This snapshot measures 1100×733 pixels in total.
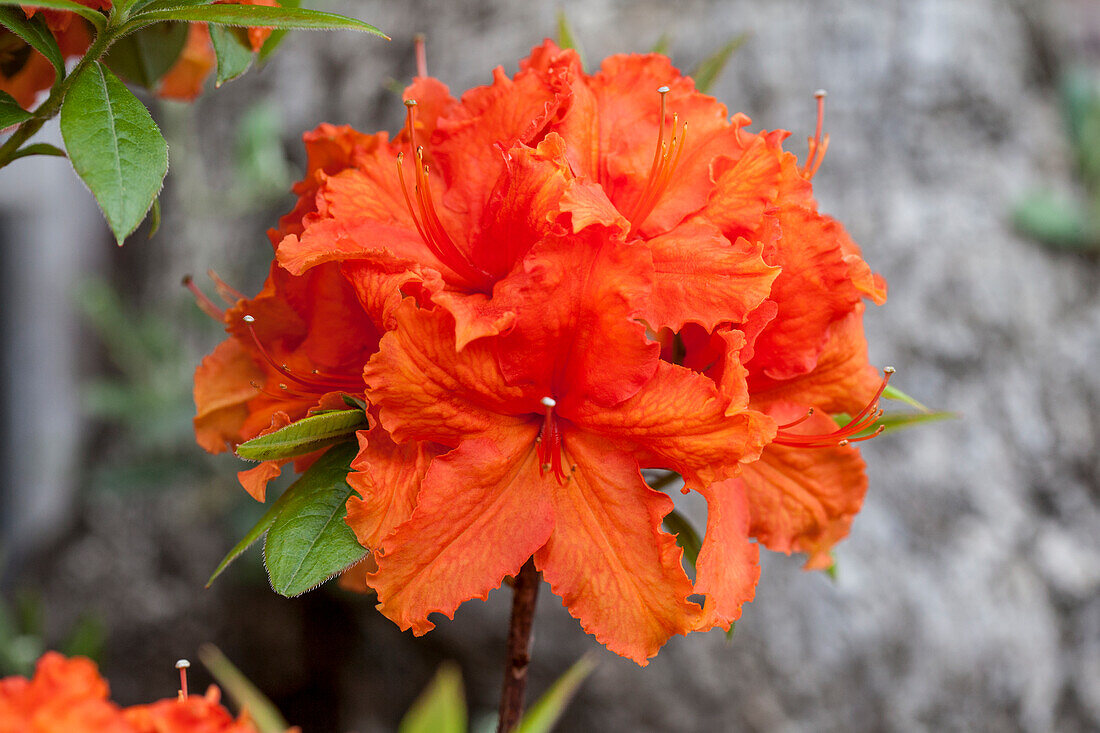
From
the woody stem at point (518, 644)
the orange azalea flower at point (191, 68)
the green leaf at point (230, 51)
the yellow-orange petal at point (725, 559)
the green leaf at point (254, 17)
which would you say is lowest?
the woody stem at point (518, 644)

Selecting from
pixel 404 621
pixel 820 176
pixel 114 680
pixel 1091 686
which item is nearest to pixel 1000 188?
pixel 820 176

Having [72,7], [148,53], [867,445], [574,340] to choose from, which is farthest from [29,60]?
[867,445]

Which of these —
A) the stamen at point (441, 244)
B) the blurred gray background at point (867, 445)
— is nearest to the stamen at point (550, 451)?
the stamen at point (441, 244)

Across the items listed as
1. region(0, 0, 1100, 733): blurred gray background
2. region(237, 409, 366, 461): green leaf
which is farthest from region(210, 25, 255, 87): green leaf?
region(0, 0, 1100, 733): blurred gray background

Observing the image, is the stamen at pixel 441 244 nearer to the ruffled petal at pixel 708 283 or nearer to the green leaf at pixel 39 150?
the ruffled petal at pixel 708 283

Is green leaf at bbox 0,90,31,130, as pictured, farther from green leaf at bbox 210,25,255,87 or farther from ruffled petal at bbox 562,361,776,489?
ruffled petal at bbox 562,361,776,489

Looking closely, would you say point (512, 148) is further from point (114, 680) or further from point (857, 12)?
point (114, 680)

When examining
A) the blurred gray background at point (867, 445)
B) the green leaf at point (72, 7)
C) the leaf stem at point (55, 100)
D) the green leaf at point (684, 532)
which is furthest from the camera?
the blurred gray background at point (867, 445)

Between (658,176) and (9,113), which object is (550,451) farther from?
(9,113)
